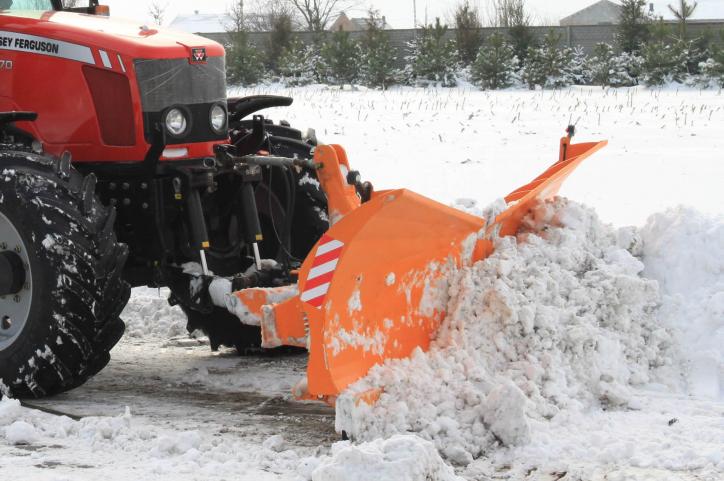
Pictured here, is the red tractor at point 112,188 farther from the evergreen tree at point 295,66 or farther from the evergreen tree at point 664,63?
the evergreen tree at point 295,66

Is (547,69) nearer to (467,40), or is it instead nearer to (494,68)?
(494,68)

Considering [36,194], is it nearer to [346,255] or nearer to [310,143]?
[346,255]

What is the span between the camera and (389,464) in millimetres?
3629

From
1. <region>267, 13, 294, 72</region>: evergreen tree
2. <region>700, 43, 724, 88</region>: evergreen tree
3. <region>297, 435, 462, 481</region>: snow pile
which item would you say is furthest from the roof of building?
<region>297, 435, 462, 481</region>: snow pile

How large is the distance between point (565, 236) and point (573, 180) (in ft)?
19.8

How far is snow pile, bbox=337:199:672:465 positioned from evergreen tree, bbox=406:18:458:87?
69.4 feet

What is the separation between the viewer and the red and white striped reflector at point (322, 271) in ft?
14.5

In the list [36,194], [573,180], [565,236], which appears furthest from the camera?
[573,180]

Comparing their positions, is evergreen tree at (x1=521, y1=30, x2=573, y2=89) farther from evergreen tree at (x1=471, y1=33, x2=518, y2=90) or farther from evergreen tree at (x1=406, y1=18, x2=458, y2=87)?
evergreen tree at (x1=406, y1=18, x2=458, y2=87)

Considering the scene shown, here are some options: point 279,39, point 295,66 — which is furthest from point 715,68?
point 279,39

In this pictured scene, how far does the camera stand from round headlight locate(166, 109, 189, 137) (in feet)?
17.9

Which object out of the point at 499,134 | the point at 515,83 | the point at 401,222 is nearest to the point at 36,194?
the point at 401,222

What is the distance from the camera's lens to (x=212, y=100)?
566cm

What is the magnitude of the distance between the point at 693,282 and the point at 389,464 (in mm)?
2375
